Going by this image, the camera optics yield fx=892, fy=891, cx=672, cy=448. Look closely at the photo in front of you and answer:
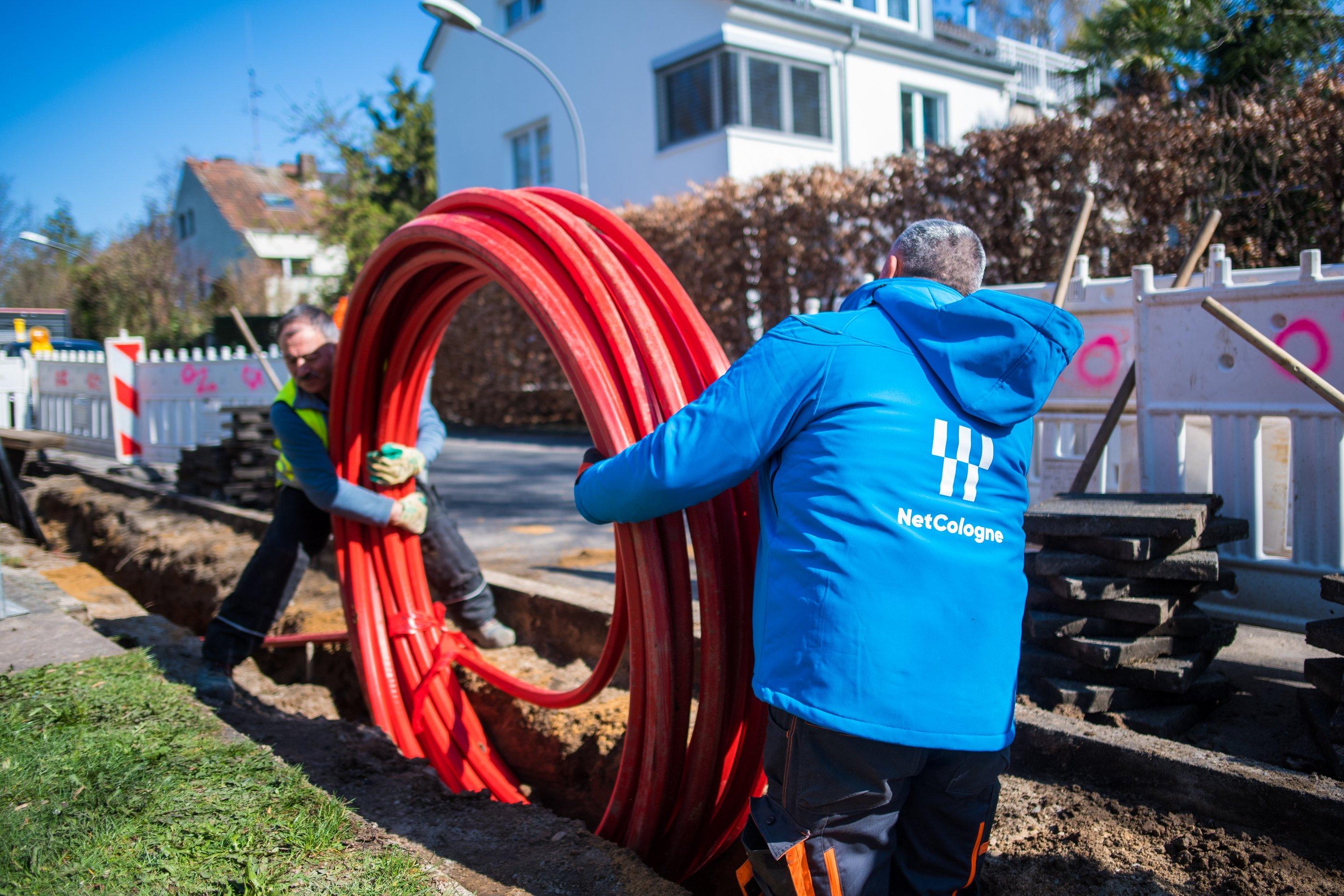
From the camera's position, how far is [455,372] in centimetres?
1728

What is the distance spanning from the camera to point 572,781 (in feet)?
12.5

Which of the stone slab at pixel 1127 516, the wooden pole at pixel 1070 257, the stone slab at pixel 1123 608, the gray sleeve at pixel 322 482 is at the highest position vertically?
the wooden pole at pixel 1070 257

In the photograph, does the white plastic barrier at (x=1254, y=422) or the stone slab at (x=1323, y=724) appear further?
the white plastic barrier at (x=1254, y=422)

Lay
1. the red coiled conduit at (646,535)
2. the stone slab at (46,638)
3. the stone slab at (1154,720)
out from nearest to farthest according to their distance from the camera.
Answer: the red coiled conduit at (646,535), the stone slab at (1154,720), the stone slab at (46,638)

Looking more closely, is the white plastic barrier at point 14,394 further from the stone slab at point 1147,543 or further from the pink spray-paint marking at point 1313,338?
the pink spray-paint marking at point 1313,338

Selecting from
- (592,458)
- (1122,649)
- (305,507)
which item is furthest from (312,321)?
(1122,649)

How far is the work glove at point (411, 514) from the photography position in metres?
4.02

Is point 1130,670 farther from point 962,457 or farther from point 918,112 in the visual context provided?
point 918,112

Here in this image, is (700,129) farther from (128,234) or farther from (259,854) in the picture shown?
(128,234)

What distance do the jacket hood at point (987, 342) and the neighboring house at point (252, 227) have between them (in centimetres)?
3011

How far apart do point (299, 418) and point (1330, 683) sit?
3.93 m

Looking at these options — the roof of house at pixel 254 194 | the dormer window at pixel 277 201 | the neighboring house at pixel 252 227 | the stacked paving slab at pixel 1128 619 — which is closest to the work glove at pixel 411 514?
the stacked paving slab at pixel 1128 619

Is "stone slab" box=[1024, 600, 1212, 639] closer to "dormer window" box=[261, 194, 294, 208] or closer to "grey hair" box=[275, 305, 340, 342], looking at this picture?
"grey hair" box=[275, 305, 340, 342]

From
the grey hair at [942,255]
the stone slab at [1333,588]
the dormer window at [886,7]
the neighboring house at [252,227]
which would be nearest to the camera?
the grey hair at [942,255]
